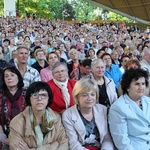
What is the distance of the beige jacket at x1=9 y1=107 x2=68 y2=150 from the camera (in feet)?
8.63

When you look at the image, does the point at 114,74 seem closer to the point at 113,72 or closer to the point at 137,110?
the point at 113,72

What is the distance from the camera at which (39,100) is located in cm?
267

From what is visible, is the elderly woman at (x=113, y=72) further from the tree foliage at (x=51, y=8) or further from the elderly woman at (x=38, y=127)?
the tree foliage at (x=51, y=8)

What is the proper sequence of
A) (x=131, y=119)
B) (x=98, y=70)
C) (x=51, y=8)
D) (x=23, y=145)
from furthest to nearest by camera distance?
1. (x=51, y=8)
2. (x=98, y=70)
3. (x=131, y=119)
4. (x=23, y=145)

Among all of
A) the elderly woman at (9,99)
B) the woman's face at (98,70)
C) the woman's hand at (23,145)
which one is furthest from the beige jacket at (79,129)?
the woman's face at (98,70)

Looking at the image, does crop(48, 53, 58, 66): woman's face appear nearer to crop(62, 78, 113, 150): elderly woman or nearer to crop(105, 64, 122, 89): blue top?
crop(105, 64, 122, 89): blue top

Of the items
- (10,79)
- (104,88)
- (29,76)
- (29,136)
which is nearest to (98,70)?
(104,88)

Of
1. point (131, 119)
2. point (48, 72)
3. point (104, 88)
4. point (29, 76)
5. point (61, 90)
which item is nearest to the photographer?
point (131, 119)

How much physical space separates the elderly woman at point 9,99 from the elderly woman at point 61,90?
379 mm

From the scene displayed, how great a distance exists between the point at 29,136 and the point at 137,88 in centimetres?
111

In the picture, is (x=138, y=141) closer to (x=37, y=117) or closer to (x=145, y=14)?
(x=37, y=117)

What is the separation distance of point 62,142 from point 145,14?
27.2m

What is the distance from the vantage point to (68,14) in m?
40.7

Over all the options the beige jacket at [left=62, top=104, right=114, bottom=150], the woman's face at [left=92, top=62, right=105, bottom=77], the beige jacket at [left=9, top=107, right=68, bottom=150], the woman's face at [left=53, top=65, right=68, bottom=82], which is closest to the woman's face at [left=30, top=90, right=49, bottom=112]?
the beige jacket at [left=9, top=107, right=68, bottom=150]
